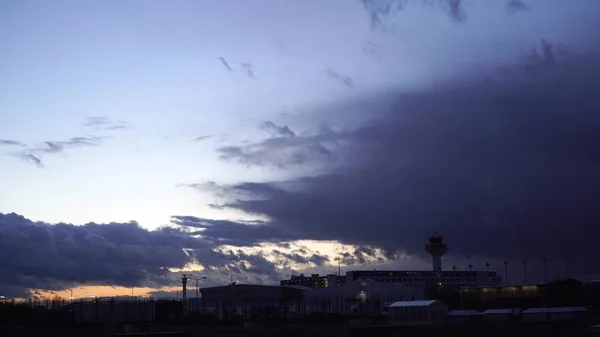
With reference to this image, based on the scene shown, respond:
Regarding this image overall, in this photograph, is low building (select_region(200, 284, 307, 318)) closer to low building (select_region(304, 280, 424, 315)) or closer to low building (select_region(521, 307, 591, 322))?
low building (select_region(304, 280, 424, 315))

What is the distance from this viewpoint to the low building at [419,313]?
89.2 meters

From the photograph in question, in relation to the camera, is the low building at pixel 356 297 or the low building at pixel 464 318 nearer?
the low building at pixel 464 318

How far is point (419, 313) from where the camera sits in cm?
9031

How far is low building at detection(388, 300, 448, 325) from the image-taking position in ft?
293

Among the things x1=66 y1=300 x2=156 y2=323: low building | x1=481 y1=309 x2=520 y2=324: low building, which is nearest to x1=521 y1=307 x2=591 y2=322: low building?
x1=481 y1=309 x2=520 y2=324: low building

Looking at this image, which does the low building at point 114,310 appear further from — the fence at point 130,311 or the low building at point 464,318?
the low building at point 464,318

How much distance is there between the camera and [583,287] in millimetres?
152000

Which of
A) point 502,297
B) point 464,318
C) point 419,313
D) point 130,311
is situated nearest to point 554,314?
point 464,318

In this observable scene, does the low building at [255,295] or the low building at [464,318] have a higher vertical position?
the low building at [255,295]

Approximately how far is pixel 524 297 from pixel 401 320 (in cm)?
5806

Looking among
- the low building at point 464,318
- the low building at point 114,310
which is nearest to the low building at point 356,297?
the low building at point 114,310

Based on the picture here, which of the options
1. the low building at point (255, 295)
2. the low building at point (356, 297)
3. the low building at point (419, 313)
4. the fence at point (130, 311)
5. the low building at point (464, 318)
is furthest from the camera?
the low building at point (255, 295)

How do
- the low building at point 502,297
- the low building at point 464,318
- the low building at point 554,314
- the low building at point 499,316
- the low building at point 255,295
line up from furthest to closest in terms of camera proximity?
the low building at point 255,295, the low building at point 502,297, the low building at point 499,316, the low building at point 464,318, the low building at point 554,314

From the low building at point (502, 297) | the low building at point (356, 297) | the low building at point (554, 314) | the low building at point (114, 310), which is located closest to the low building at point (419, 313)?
the low building at point (554, 314)
